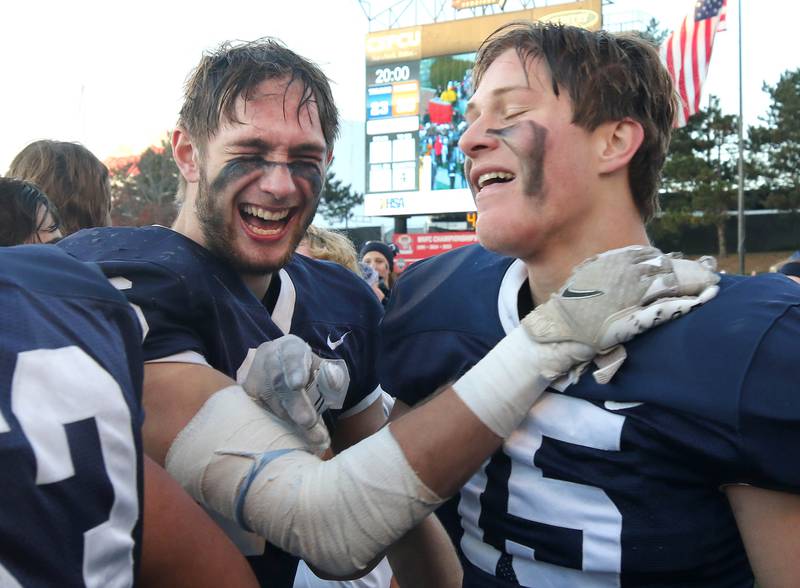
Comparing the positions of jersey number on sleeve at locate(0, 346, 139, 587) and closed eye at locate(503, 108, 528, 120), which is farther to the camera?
closed eye at locate(503, 108, 528, 120)

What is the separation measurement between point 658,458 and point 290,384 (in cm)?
74

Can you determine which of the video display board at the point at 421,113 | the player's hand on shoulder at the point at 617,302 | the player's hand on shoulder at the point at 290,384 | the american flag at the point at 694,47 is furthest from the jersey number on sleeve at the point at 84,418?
the video display board at the point at 421,113

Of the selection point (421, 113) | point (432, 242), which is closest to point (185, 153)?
point (421, 113)

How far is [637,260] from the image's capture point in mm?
1540

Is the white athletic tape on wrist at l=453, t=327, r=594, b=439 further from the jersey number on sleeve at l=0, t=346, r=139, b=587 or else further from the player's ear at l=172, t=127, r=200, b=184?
the player's ear at l=172, t=127, r=200, b=184

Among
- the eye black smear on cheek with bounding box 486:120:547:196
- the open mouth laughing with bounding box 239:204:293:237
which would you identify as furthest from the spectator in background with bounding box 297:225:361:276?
the eye black smear on cheek with bounding box 486:120:547:196

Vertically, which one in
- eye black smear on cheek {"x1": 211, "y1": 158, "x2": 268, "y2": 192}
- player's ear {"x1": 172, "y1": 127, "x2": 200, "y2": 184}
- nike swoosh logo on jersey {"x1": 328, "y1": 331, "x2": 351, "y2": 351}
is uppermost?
player's ear {"x1": 172, "y1": 127, "x2": 200, "y2": 184}

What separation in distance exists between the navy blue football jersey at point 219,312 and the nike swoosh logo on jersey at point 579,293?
2.50 ft

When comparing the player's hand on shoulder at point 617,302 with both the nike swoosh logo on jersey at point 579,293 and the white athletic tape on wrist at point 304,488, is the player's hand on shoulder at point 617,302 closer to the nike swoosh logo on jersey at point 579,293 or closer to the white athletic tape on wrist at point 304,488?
the nike swoosh logo on jersey at point 579,293

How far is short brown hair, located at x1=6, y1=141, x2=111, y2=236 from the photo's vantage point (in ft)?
10.5

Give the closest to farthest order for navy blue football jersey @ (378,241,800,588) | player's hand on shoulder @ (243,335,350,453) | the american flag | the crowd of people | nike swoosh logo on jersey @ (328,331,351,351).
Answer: the crowd of people, navy blue football jersey @ (378,241,800,588), player's hand on shoulder @ (243,335,350,453), nike swoosh logo on jersey @ (328,331,351,351), the american flag

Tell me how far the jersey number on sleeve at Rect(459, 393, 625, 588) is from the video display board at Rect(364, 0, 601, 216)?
64.3 feet

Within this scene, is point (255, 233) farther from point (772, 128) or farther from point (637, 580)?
point (772, 128)

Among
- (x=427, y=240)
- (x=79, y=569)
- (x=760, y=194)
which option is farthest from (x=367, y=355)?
(x=760, y=194)
